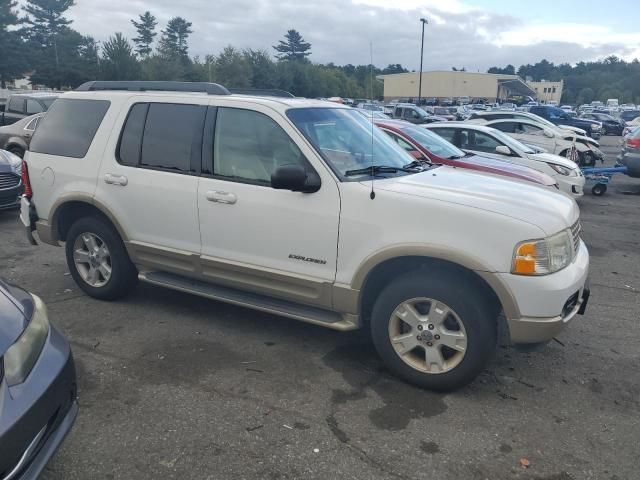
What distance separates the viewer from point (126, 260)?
15.8ft

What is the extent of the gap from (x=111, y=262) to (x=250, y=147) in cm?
180

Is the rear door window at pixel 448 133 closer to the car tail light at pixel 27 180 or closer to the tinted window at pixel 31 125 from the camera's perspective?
the car tail light at pixel 27 180

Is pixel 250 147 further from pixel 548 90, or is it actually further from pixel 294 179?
pixel 548 90

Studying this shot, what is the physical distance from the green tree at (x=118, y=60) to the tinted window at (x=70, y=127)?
47.5m

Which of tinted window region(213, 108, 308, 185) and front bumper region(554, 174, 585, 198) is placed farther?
front bumper region(554, 174, 585, 198)

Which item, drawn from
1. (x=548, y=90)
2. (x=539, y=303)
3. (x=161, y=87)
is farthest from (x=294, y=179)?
(x=548, y=90)

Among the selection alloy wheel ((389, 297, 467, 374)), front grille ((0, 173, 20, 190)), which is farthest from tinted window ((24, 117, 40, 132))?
alloy wheel ((389, 297, 467, 374))

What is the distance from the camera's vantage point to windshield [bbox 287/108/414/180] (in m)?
3.90

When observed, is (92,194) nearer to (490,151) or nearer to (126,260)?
(126,260)

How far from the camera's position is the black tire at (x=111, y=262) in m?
4.79

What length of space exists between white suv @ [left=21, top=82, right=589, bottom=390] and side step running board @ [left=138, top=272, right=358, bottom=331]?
1cm

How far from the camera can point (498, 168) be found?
746 cm

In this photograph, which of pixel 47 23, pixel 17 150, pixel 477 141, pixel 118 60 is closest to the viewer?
pixel 477 141

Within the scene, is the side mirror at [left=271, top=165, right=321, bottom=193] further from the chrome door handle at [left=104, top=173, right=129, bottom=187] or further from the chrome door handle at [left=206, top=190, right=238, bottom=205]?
the chrome door handle at [left=104, top=173, right=129, bottom=187]
